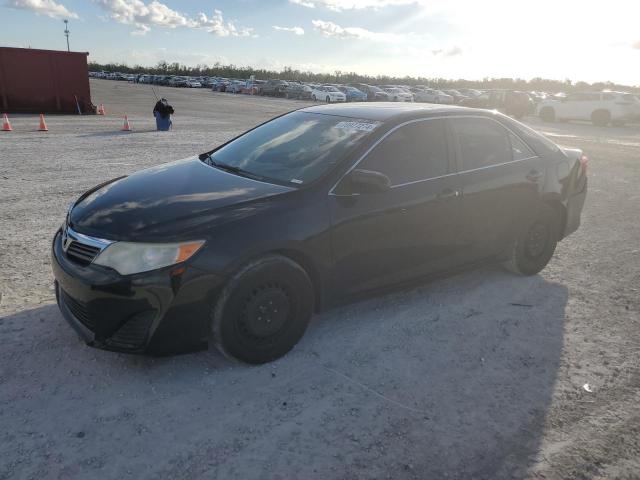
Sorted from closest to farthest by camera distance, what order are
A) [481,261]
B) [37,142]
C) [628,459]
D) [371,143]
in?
Answer: [628,459], [371,143], [481,261], [37,142]

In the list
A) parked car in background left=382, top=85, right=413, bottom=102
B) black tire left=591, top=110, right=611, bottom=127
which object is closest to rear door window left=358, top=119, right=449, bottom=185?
black tire left=591, top=110, right=611, bottom=127

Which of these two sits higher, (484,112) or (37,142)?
(484,112)

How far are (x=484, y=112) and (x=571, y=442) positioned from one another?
287 centimetres

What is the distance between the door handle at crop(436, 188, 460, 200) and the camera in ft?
13.1

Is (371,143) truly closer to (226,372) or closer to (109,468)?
(226,372)

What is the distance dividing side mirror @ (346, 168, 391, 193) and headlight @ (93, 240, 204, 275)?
1221 mm

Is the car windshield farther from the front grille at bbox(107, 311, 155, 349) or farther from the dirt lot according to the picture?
the front grille at bbox(107, 311, 155, 349)

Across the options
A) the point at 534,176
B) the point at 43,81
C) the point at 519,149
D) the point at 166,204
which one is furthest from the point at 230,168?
the point at 43,81

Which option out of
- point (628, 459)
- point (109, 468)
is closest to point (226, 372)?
point (109, 468)

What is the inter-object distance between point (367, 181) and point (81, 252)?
1852 millimetres

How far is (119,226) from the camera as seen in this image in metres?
3.04

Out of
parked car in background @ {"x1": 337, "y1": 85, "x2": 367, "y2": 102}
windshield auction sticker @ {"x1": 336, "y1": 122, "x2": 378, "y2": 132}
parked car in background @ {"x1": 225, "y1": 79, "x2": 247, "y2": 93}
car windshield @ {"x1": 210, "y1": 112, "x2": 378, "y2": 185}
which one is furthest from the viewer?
parked car in background @ {"x1": 225, "y1": 79, "x2": 247, "y2": 93}

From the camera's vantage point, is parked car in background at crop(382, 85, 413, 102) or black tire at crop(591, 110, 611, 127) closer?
black tire at crop(591, 110, 611, 127)

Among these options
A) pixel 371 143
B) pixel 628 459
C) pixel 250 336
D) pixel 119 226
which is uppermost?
pixel 371 143
